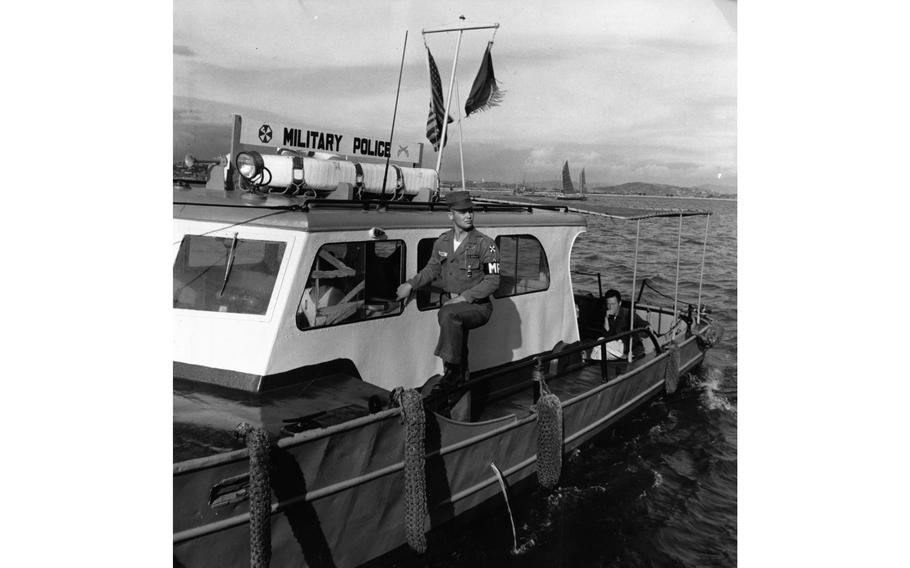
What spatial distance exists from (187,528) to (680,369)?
229 inches

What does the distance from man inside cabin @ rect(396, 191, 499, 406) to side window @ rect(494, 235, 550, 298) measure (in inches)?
39.9

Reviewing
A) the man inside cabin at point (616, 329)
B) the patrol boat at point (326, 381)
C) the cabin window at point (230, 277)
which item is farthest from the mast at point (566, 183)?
the cabin window at point (230, 277)

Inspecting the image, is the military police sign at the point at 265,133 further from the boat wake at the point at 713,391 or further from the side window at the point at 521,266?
the boat wake at the point at 713,391

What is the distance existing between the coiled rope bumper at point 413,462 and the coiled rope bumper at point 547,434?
1336mm

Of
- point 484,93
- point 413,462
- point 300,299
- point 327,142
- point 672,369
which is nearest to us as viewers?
point 413,462

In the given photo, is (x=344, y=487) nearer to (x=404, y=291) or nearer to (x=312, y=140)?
(x=404, y=291)

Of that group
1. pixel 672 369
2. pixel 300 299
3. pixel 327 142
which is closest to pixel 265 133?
pixel 327 142

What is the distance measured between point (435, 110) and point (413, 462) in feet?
9.65

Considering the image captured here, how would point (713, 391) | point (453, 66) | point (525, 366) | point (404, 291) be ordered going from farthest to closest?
1. point (713, 391)
2. point (525, 366)
3. point (453, 66)
4. point (404, 291)

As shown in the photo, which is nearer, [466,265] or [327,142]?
[466,265]

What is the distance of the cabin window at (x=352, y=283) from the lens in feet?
13.3

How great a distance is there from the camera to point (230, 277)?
397 cm

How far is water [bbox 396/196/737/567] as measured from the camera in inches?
181
